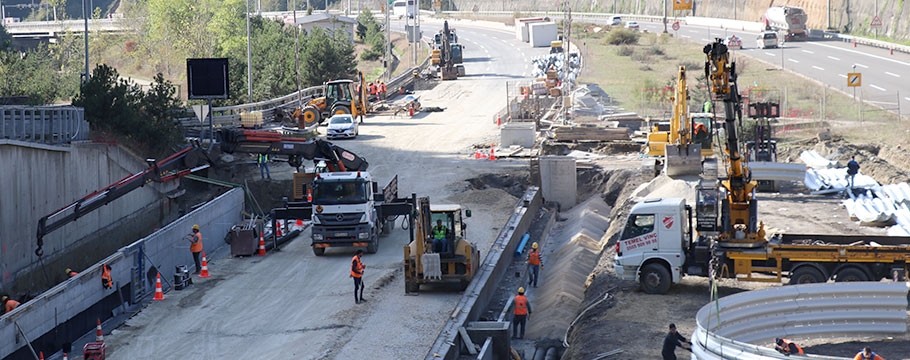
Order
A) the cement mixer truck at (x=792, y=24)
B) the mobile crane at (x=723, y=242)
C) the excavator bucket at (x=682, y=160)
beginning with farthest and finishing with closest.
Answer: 1. the cement mixer truck at (x=792, y=24)
2. the excavator bucket at (x=682, y=160)
3. the mobile crane at (x=723, y=242)

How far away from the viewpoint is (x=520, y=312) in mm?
25625

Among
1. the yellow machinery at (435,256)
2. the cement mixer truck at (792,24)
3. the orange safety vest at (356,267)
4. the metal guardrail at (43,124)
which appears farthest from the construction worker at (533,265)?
the cement mixer truck at (792,24)

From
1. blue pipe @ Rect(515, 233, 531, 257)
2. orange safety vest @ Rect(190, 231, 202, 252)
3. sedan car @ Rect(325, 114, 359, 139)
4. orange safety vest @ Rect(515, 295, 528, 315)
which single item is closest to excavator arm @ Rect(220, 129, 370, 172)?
orange safety vest @ Rect(190, 231, 202, 252)

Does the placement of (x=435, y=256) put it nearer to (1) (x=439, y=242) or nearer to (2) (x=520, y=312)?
(1) (x=439, y=242)

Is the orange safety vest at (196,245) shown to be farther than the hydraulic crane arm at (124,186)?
Yes

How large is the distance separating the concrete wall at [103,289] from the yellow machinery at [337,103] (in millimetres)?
19997

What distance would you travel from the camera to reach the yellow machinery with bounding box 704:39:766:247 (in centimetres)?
2677

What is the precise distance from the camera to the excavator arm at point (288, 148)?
3238 centimetres

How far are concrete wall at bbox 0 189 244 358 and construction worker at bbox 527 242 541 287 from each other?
9864 millimetres

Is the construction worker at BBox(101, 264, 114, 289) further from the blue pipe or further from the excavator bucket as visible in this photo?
the excavator bucket

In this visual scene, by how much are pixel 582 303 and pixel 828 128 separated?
88.8 feet

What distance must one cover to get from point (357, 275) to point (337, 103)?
32053 mm

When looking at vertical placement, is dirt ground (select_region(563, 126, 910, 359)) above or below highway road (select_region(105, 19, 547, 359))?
above

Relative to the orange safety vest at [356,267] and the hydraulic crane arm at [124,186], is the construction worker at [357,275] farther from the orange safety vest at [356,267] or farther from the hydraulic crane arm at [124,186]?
the hydraulic crane arm at [124,186]
